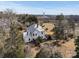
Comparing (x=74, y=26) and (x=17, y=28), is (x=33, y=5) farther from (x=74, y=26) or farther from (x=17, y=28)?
(x=74, y=26)

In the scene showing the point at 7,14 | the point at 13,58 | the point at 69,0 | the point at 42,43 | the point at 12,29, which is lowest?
the point at 13,58

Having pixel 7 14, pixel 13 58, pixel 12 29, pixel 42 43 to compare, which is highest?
pixel 7 14

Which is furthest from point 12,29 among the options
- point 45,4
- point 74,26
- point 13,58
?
point 74,26

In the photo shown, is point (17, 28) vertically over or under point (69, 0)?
under

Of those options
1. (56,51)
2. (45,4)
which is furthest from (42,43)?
(45,4)

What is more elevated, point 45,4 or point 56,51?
point 45,4

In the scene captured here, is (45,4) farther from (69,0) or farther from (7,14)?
(7,14)
